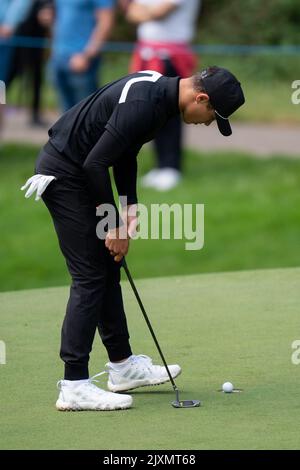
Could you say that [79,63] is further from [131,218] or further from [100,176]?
[100,176]

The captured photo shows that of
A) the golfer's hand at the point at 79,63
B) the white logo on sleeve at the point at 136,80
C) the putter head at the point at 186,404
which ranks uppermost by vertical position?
the golfer's hand at the point at 79,63

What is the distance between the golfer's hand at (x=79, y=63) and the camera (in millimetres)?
14008

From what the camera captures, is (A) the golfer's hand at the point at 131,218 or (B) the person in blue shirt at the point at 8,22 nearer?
(A) the golfer's hand at the point at 131,218

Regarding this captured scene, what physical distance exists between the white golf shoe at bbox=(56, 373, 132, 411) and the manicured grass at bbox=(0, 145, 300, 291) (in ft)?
19.2

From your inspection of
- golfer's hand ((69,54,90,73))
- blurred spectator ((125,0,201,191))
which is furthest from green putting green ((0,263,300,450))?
golfer's hand ((69,54,90,73))

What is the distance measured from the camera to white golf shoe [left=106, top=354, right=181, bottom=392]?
683cm

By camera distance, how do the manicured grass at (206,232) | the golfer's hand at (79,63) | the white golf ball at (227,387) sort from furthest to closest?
the golfer's hand at (79,63)
the manicured grass at (206,232)
the white golf ball at (227,387)
